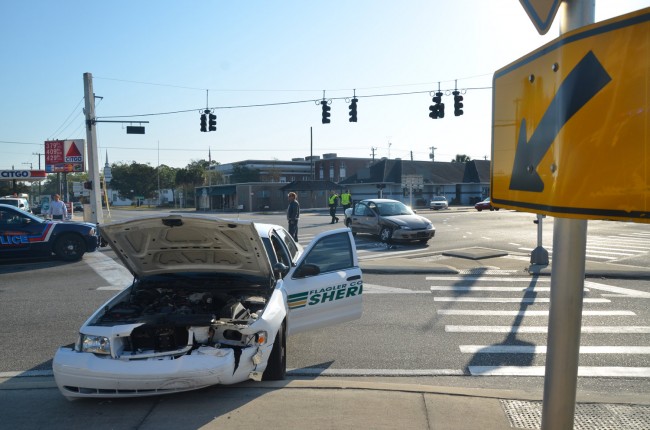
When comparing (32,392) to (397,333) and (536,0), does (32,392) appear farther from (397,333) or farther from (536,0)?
(536,0)

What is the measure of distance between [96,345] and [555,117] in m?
4.32

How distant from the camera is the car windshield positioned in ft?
65.6

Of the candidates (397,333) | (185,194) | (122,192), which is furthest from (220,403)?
(122,192)

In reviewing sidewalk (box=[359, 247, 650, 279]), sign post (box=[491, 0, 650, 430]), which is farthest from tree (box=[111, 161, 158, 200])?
sign post (box=[491, 0, 650, 430])

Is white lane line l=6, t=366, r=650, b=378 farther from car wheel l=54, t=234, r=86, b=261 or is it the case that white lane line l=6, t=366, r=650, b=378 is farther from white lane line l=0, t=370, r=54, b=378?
car wheel l=54, t=234, r=86, b=261

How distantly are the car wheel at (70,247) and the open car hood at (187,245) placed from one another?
10.2 metres

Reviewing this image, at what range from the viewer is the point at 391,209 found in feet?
66.4

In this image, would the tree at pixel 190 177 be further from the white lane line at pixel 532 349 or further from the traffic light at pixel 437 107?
the white lane line at pixel 532 349

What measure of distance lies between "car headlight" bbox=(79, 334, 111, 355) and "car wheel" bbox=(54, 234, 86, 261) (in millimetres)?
11606

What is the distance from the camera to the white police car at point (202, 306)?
4.50m

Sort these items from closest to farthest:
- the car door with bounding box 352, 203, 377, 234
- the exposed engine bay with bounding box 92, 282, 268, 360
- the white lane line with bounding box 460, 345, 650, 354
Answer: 1. the exposed engine bay with bounding box 92, 282, 268, 360
2. the white lane line with bounding box 460, 345, 650, 354
3. the car door with bounding box 352, 203, 377, 234

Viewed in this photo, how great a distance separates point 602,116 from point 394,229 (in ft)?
56.7

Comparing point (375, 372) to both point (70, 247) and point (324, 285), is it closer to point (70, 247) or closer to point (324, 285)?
point (324, 285)

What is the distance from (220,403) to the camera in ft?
15.0
